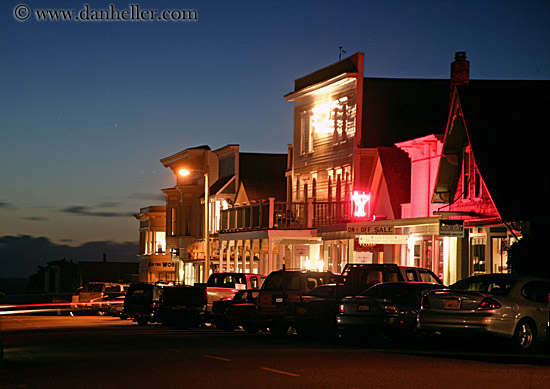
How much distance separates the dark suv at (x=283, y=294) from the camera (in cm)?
2539

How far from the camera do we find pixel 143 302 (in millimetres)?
33719

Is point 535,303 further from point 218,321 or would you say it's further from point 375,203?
point 375,203

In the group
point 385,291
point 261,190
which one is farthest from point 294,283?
point 261,190

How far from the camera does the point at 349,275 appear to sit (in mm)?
25672

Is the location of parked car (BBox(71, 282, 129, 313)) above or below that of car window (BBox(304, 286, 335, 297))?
below

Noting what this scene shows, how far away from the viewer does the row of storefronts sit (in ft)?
102

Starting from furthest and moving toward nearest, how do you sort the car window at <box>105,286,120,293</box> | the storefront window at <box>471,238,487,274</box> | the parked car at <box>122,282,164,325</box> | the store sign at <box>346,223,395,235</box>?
the car window at <box>105,286,120,293</box> < the parked car at <box>122,282,164,325</box> < the store sign at <box>346,223,395,235</box> < the storefront window at <box>471,238,487,274</box>

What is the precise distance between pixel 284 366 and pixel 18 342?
962 cm

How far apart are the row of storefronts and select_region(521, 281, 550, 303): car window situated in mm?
6804

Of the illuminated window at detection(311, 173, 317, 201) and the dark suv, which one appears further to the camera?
the illuminated window at detection(311, 173, 317, 201)

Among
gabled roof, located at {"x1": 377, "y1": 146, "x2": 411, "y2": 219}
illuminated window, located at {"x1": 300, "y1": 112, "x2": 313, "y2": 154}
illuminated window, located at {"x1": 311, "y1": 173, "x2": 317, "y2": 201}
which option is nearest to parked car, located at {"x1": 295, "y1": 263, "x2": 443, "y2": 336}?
gabled roof, located at {"x1": 377, "y1": 146, "x2": 411, "y2": 219}

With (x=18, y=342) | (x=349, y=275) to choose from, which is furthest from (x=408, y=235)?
(x=18, y=342)

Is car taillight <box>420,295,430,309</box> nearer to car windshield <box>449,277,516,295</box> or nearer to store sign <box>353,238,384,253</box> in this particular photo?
car windshield <box>449,277,516,295</box>

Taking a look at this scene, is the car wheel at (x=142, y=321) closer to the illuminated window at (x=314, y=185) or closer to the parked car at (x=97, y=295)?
the parked car at (x=97, y=295)
